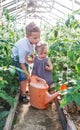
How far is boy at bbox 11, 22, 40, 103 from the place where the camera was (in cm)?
366

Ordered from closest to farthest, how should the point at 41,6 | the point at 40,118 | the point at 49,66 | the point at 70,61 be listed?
the point at 40,118, the point at 70,61, the point at 49,66, the point at 41,6

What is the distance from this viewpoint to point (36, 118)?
3.31m

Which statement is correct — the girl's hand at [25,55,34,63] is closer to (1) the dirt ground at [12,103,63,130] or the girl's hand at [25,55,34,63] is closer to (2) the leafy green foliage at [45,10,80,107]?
(2) the leafy green foliage at [45,10,80,107]

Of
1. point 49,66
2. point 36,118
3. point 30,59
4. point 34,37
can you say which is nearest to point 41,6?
point 30,59

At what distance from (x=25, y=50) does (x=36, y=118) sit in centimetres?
98

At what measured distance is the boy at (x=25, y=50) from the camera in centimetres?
366

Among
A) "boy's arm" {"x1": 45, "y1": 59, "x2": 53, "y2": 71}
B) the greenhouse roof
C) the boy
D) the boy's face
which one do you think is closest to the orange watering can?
the boy

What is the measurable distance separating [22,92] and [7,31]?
57.2 inches

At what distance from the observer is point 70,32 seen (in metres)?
3.98

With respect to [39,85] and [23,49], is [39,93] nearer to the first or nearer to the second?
[39,85]

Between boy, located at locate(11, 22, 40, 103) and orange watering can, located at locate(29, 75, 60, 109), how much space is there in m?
0.15

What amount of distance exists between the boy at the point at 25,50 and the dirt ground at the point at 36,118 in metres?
0.31

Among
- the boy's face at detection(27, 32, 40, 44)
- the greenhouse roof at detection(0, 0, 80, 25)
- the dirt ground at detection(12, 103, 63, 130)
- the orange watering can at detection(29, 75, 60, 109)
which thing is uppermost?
the greenhouse roof at detection(0, 0, 80, 25)

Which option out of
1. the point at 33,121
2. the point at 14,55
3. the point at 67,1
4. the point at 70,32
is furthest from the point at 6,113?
the point at 67,1
